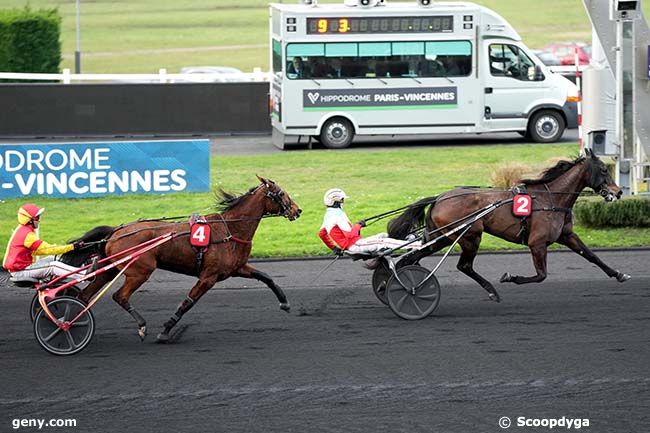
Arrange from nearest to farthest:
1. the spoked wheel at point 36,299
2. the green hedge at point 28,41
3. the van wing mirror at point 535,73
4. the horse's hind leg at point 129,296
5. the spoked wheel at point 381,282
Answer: the horse's hind leg at point 129,296, the spoked wheel at point 36,299, the spoked wheel at point 381,282, the van wing mirror at point 535,73, the green hedge at point 28,41

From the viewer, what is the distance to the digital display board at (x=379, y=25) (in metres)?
25.4

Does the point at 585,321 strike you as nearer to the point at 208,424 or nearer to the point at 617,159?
the point at 208,424

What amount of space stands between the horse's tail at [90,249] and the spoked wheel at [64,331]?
22.8 inches

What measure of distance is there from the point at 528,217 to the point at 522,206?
140 mm

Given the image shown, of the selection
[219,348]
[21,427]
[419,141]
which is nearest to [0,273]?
[219,348]

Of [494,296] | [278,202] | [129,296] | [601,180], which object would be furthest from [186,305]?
[601,180]

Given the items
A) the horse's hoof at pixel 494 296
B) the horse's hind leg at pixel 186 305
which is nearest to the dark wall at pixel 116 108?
the horse's hoof at pixel 494 296

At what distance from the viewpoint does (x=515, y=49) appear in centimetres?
2597

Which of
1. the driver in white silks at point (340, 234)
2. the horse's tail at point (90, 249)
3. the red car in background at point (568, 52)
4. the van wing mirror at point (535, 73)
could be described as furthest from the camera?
the red car in background at point (568, 52)

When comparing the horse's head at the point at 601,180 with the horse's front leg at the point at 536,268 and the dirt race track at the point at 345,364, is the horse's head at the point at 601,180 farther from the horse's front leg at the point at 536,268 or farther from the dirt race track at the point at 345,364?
Result: the dirt race track at the point at 345,364

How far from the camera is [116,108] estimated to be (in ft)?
91.8

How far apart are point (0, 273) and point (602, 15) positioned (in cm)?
924

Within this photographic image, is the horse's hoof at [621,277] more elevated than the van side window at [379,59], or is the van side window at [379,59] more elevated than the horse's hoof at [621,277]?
the van side window at [379,59]

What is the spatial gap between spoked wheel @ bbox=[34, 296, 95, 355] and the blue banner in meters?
8.80
